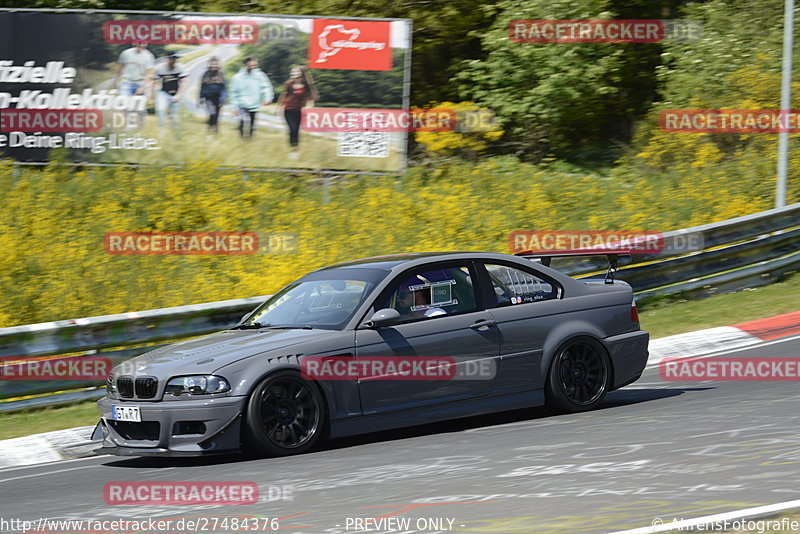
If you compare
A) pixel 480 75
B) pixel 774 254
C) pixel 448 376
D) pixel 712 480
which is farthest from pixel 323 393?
pixel 480 75

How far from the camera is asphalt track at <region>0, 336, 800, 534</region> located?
219 inches

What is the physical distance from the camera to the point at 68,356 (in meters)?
10.5

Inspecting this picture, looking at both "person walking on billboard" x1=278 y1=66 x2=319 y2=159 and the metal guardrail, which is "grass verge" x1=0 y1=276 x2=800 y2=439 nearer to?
the metal guardrail

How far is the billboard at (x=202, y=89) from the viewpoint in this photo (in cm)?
2000

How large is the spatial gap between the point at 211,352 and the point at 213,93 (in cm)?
1329

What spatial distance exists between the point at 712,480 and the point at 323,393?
9.82 ft

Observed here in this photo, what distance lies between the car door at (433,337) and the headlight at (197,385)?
111 cm

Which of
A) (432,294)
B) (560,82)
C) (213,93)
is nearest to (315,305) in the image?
(432,294)

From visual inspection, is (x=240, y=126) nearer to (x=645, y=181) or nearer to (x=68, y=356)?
(x=645, y=181)

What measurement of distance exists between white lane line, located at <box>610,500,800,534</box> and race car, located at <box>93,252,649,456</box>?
3205 millimetres

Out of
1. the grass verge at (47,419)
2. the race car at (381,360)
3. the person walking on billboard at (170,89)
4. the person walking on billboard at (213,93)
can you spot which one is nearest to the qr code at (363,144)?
the person walking on billboard at (213,93)

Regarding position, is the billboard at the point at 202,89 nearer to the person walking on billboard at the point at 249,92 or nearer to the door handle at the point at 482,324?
the person walking on billboard at the point at 249,92

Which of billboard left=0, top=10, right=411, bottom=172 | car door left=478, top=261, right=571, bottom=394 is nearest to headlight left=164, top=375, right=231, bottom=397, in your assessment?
car door left=478, top=261, right=571, bottom=394

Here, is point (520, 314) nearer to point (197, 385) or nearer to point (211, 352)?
point (211, 352)
